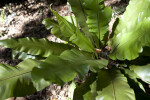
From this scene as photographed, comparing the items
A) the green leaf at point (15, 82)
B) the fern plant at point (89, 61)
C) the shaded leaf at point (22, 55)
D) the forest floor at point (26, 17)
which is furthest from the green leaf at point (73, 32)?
the forest floor at point (26, 17)

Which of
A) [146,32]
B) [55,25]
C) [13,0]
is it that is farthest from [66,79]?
[13,0]

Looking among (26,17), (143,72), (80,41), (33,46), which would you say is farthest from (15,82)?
(26,17)

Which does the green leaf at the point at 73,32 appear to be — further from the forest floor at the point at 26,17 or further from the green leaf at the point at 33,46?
the forest floor at the point at 26,17

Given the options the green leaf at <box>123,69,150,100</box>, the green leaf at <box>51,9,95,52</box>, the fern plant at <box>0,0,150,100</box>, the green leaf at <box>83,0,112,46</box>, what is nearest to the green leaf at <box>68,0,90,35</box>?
the fern plant at <box>0,0,150,100</box>

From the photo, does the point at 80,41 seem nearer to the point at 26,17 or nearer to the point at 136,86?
the point at 136,86

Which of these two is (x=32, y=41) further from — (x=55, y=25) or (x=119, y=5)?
(x=119, y=5)

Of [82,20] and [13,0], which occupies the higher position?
[13,0]

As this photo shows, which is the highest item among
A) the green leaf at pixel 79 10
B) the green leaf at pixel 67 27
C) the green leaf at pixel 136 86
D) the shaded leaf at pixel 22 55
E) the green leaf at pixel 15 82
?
the green leaf at pixel 79 10
